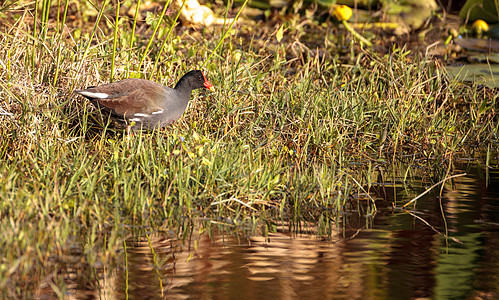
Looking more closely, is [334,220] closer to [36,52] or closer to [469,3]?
[36,52]

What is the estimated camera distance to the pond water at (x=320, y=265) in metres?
3.47

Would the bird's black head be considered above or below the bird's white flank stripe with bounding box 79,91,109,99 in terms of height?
above

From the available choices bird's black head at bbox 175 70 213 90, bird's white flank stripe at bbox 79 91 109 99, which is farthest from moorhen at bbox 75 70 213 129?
bird's black head at bbox 175 70 213 90

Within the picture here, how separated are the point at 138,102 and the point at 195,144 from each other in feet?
1.82

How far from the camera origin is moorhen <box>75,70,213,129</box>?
17.1 feet

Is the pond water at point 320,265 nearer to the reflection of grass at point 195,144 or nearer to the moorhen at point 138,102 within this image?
the reflection of grass at point 195,144

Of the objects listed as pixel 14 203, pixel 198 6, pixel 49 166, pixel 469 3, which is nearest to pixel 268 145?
pixel 49 166

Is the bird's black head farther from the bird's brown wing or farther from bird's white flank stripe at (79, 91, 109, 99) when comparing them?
bird's white flank stripe at (79, 91, 109, 99)

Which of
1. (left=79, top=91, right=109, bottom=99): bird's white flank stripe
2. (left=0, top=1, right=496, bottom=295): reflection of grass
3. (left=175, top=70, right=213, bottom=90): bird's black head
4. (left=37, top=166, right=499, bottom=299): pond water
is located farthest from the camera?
(left=175, top=70, right=213, bottom=90): bird's black head

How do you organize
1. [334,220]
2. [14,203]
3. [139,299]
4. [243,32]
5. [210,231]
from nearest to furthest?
[139,299], [14,203], [210,231], [334,220], [243,32]

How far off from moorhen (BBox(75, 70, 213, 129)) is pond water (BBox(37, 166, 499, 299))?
130 centimetres

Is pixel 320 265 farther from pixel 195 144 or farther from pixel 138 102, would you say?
pixel 138 102

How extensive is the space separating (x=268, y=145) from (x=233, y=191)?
876mm

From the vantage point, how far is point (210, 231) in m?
4.28
